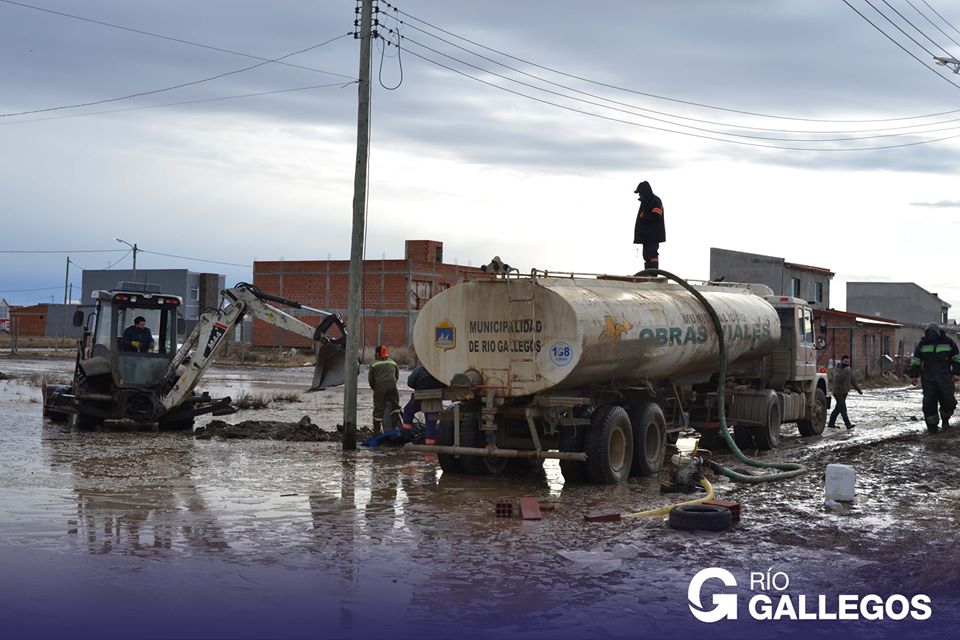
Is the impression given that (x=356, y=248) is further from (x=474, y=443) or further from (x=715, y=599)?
(x=715, y=599)

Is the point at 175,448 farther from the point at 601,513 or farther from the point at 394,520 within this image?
the point at 601,513

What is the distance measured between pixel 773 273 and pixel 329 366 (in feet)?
129

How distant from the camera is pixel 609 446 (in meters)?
15.1

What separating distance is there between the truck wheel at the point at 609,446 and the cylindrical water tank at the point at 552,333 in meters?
0.54

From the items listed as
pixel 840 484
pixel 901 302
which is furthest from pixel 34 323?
pixel 840 484

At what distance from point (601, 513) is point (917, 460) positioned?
795cm

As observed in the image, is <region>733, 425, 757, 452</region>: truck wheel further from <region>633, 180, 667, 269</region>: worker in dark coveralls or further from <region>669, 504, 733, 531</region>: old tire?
<region>669, 504, 733, 531</region>: old tire

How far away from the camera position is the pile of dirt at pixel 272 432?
20.5 meters

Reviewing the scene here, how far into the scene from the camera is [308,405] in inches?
1179

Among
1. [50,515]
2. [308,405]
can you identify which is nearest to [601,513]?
[50,515]

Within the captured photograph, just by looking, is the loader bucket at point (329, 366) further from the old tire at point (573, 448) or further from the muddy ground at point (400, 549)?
the old tire at point (573, 448)

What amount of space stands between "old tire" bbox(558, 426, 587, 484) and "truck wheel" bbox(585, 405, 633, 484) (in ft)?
0.52

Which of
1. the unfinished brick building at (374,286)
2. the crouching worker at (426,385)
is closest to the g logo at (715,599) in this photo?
the crouching worker at (426,385)

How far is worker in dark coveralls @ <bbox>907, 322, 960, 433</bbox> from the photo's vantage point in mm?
23141
